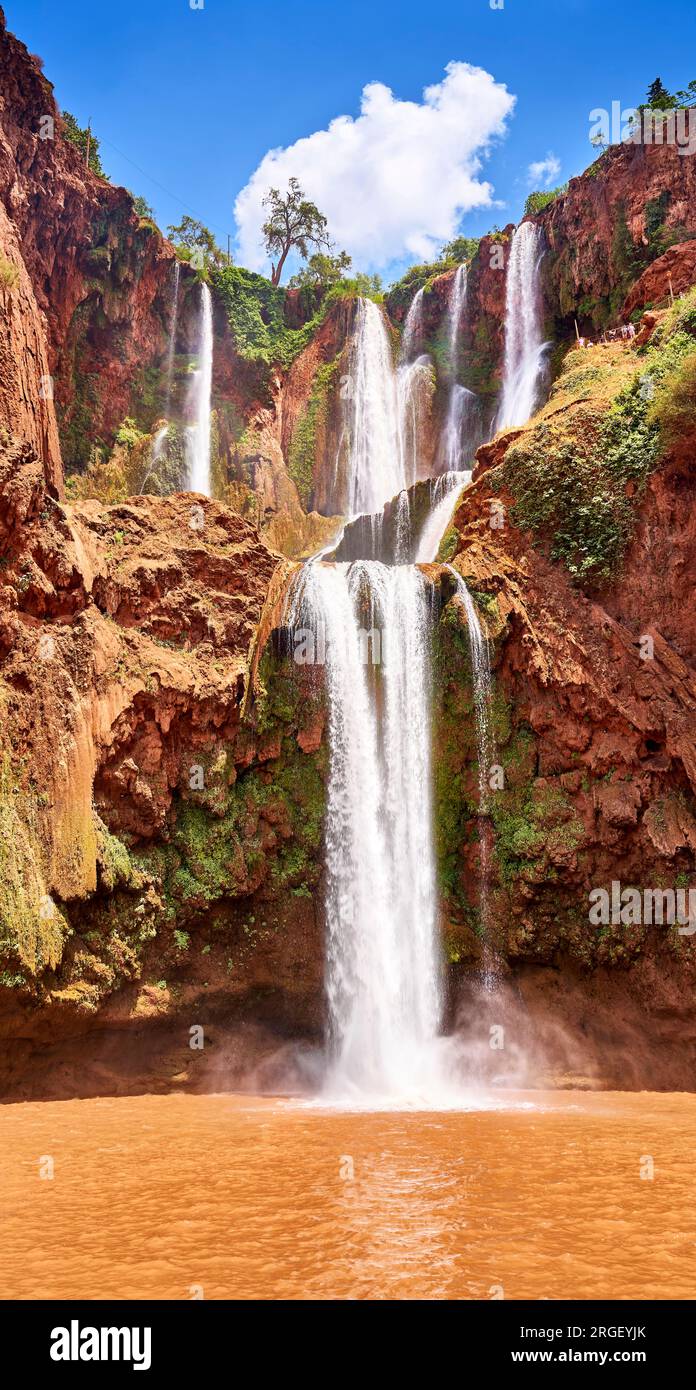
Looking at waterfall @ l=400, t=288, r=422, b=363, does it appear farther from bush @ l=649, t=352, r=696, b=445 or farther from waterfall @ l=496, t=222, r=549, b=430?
bush @ l=649, t=352, r=696, b=445

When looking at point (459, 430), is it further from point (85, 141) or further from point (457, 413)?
point (85, 141)

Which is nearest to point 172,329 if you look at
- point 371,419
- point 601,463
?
point 371,419

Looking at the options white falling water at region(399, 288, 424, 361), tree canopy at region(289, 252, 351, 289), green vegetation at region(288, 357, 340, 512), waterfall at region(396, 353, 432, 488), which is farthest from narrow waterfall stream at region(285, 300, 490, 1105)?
tree canopy at region(289, 252, 351, 289)

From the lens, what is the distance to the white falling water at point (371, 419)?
32.4 metres

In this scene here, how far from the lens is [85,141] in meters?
32.4

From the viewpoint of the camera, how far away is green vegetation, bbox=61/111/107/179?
104 ft

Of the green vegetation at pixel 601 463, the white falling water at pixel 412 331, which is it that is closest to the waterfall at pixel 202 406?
the white falling water at pixel 412 331

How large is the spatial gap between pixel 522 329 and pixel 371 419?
6980 millimetres

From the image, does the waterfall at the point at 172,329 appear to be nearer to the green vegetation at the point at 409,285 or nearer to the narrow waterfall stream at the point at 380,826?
the green vegetation at the point at 409,285

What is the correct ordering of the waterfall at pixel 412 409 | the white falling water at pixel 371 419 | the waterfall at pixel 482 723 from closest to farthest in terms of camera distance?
the waterfall at pixel 482 723
the white falling water at pixel 371 419
the waterfall at pixel 412 409

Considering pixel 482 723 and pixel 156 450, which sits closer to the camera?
pixel 482 723

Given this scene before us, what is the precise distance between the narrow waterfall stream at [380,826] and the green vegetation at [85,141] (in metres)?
25.9

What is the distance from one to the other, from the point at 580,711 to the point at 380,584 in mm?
4738

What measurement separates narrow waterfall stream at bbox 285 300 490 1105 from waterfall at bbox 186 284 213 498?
16.1 metres
